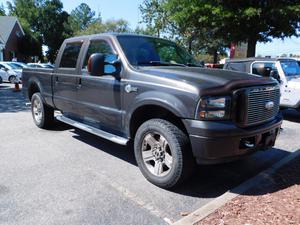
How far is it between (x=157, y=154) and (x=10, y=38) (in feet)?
147

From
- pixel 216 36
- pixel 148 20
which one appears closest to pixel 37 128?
pixel 216 36

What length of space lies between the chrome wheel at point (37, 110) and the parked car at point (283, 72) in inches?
234

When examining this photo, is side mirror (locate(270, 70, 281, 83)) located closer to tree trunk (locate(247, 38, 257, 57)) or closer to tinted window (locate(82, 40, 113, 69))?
tinted window (locate(82, 40, 113, 69))

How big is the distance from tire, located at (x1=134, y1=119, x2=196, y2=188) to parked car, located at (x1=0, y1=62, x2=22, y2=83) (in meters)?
18.2

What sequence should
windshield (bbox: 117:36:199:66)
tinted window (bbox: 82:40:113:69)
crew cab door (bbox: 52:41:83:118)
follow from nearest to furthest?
windshield (bbox: 117:36:199:66)
tinted window (bbox: 82:40:113:69)
crew cab door (bbox: 52:41:83:118)

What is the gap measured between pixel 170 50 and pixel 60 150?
256 centimetres

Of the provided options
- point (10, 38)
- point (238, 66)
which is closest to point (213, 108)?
point (238, 66)

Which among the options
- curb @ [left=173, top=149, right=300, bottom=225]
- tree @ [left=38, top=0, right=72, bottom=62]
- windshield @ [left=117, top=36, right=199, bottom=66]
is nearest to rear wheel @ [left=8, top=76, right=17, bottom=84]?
windshield @ [left=117, top=36, right=199, bottom=66]

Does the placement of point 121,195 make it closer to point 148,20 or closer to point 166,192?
point 166,192

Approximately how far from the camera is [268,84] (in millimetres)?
4273

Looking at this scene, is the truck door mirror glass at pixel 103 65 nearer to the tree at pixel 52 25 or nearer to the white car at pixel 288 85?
the white car at pixel 288 85

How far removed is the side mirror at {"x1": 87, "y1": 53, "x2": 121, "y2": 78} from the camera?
14.6 ft

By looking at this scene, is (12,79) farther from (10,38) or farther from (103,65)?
(10,38)

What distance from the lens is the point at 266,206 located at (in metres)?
3.51
